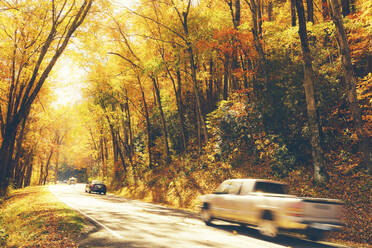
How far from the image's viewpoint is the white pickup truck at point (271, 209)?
23.1 ft

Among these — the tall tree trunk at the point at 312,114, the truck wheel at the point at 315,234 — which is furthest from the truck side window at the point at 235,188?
the tall tree trunk at the point at 312,114

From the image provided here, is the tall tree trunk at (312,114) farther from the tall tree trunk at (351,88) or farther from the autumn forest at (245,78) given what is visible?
the tall tree trunk at (351,88)

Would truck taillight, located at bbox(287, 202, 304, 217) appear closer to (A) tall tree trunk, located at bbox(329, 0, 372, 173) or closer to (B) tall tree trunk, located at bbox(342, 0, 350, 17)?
(A) tall tree trunk, located at bbox(329, 0, 372, 173)

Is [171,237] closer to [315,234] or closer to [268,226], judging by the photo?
[268,226]

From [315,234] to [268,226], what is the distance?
1233 millimetres

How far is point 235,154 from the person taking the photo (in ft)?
57.2

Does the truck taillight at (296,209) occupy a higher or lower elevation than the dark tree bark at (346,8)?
lower

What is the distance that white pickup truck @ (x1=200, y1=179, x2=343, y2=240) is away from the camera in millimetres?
7055

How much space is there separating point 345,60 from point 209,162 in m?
10.4

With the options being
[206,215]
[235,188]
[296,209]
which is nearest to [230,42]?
[235,188]

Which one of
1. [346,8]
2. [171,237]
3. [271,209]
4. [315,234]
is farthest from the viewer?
[346,8]

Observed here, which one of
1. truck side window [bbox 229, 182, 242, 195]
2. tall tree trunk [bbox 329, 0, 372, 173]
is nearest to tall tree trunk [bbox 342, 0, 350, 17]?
tall tree trunk [bbox 329, 0, 372, 173]

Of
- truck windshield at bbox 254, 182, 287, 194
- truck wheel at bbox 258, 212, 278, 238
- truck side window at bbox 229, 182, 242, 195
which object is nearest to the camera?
truck wheel at bbox 258, 212, 278, 238

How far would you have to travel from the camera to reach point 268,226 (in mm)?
7824
